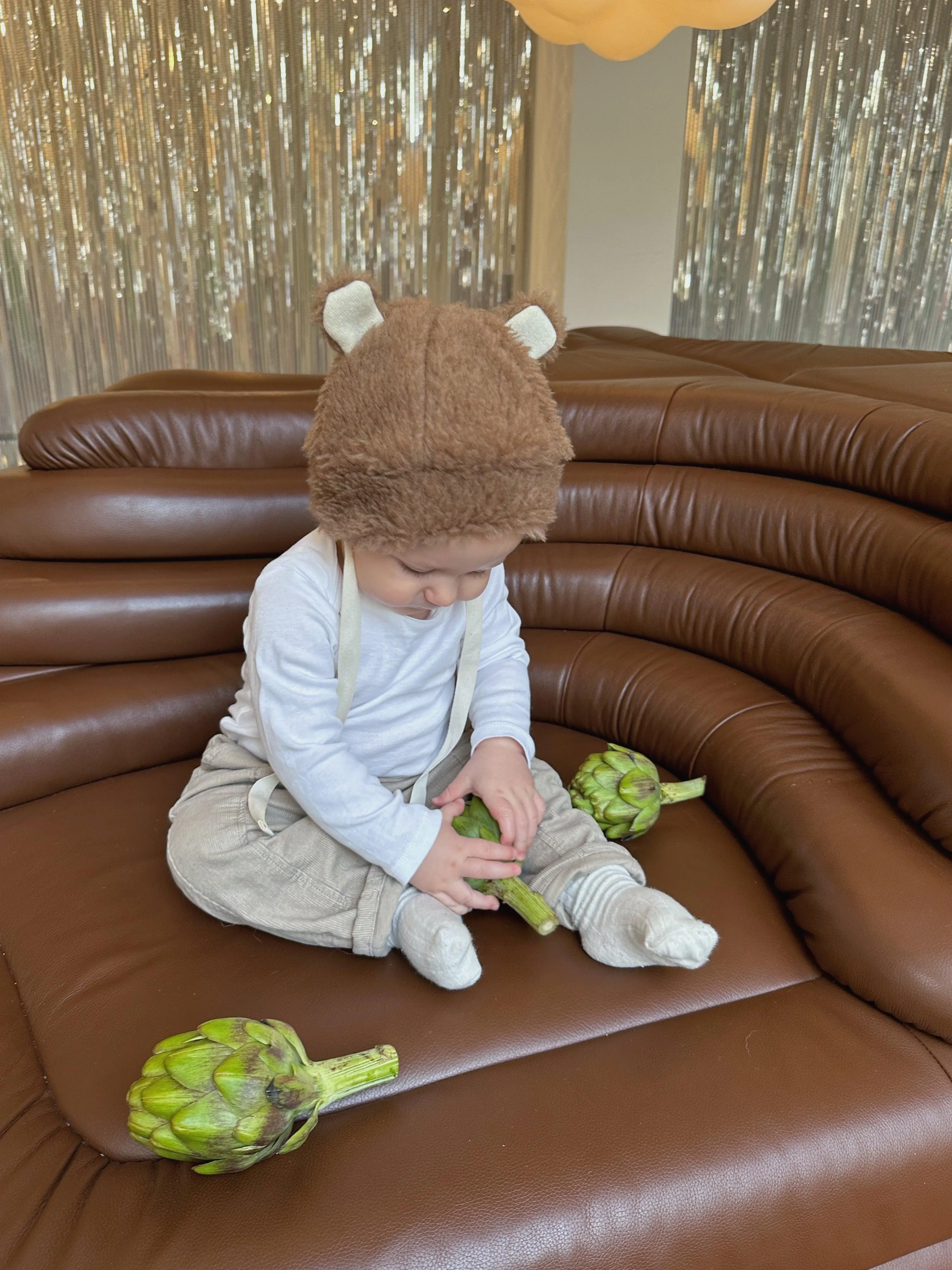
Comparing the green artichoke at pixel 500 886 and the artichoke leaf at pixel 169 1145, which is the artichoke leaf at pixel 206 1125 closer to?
the artichoke leaf at pixel 169 1145

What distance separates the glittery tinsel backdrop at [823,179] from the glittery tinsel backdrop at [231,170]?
2.75 feet

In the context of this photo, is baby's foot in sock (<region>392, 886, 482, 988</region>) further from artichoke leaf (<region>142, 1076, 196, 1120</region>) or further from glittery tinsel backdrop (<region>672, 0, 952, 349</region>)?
glittery tinsel backdrop (<region>672, 0, 952, 349</region>)

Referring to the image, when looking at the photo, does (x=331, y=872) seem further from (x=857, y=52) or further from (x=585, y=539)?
(x=857, y=52)

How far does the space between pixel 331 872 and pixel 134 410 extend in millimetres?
923

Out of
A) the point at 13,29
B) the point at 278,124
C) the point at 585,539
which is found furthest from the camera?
the point at 278,124

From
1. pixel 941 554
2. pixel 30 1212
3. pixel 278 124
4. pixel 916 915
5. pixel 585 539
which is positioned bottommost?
pixel 30 1212

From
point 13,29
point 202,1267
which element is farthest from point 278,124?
point 202,1267

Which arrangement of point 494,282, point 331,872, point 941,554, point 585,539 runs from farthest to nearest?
point 494,282, point 585,539, point 941,554, point 331,872

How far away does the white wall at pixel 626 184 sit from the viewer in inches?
136

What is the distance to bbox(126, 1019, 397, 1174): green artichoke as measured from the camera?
26.7 inches

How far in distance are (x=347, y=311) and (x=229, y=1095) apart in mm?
705

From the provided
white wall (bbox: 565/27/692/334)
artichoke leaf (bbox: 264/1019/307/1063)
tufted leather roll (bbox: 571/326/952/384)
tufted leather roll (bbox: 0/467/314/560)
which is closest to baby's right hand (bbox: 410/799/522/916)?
artichoke leaf (bbox: 264/1019/307/1063)

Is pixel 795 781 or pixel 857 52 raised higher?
pixel 857 52

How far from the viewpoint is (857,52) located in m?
3.67
